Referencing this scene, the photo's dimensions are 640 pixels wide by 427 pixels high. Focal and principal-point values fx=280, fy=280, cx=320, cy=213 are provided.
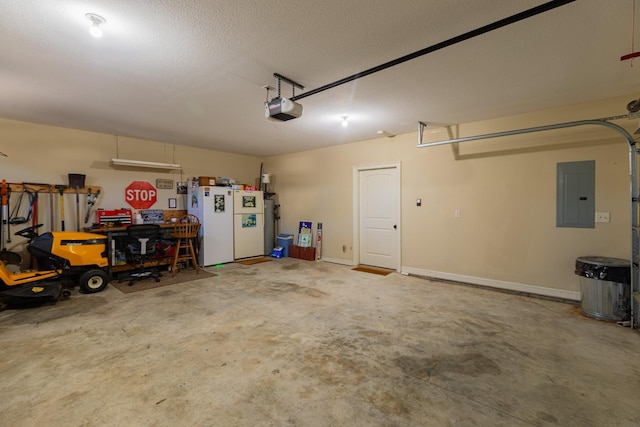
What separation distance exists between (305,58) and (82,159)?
16.2 feet

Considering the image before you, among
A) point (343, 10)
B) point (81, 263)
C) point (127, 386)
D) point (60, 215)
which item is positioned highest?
point (343, 10)

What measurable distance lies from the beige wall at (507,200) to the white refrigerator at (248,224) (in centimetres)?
262

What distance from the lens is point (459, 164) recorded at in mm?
4703

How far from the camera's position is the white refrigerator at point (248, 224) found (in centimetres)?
655

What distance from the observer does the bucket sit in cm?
490

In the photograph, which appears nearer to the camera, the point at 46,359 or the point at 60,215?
the point at 46,359

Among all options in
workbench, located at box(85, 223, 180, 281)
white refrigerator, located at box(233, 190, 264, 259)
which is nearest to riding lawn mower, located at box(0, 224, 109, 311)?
workbench, located at box(85, 223, 180, 281)

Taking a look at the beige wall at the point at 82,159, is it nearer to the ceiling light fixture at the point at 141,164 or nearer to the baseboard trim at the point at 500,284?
the ceiling light fixture at the point at 141,164

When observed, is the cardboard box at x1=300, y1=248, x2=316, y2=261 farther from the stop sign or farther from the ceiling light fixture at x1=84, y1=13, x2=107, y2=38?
the ceiling light fixture at x1=84, y1=13, x2=107, y2=38

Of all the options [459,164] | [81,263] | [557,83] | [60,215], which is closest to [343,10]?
[557,83]

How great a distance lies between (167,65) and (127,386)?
9.12ft

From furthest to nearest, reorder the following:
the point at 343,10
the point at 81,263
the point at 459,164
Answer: the point at 459,164, the point at 81,263, the point at 343,10

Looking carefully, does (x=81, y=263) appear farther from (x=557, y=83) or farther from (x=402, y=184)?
(x=557, y=83)

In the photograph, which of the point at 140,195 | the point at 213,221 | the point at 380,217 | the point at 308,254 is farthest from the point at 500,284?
the point at 140,195
